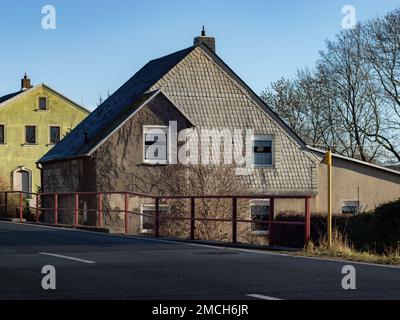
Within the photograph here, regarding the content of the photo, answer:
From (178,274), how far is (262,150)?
2869cm

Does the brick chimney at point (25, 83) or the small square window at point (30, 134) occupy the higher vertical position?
the brick chimney at point (25, 83)

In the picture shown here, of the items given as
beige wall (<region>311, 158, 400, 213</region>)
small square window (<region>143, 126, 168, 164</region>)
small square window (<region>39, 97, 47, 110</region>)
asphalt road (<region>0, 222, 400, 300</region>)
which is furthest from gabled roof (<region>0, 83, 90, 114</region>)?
asphalt road (<region>0, 222, 400, 300</region>)

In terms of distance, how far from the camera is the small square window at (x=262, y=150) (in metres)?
40.6

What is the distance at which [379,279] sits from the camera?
12.0 meters

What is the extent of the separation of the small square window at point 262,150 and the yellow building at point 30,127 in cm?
2410

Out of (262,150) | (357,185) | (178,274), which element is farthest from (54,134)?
(178,274)

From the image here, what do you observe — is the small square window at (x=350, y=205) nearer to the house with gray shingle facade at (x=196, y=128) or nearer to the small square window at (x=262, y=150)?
the house with gray shingle facade at (x=196, y=128)

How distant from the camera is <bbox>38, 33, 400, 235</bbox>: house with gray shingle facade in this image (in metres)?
37.5

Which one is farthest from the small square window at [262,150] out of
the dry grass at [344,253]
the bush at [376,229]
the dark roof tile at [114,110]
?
the dry grass at [344,253]

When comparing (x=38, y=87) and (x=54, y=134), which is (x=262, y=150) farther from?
(x=38, y=87)

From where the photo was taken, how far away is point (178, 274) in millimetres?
12430

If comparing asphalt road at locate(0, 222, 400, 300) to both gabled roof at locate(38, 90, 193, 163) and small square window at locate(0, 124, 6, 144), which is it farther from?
small square window at locate(0, 124, 6, 144)
